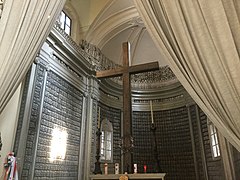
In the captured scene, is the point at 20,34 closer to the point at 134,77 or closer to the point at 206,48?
the point at 206,48

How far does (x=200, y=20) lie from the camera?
2.45 metres

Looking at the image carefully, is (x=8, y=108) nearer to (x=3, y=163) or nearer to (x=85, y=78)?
(x=3, y=163)

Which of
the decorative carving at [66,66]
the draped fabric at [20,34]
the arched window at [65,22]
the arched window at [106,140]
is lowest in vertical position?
the arched window at [106,140]

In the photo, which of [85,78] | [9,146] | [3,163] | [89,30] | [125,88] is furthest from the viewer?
[89,30]

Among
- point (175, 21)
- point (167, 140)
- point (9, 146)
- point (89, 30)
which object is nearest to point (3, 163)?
point (9, 146)

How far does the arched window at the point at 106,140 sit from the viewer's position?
7223 millimetres

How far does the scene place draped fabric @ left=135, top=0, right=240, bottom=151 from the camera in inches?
83.4

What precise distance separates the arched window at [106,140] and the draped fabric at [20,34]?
483 cm

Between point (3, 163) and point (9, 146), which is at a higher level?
point (9, 146)

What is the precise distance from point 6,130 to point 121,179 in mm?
2229

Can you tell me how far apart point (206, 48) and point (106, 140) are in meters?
5.71

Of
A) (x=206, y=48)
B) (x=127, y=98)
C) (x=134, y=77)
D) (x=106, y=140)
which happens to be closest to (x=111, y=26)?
(x=134, y=77)

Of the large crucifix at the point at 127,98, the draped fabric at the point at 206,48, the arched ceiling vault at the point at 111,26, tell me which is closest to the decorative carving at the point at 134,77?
the arched ceiling vault at the point at 111,26

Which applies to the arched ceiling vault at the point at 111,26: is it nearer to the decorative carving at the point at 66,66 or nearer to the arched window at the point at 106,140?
the decorative carving at the point at 66,66
